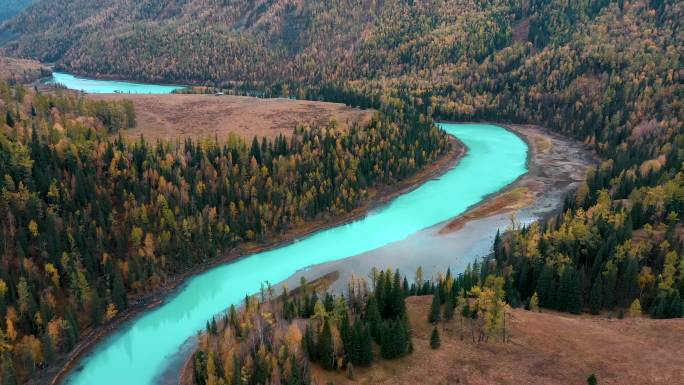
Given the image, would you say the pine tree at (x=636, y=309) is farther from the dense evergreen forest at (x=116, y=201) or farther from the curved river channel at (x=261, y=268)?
the dense evergreen forest at (x=116, y=201)

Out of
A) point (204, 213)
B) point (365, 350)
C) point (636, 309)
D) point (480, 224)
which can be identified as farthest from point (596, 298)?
point (204, 213)

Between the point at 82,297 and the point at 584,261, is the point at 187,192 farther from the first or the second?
the point at 584,261

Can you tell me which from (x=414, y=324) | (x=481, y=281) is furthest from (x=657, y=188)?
(x=414, y=324)

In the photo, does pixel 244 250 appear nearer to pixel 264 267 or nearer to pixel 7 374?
pixel 264 267

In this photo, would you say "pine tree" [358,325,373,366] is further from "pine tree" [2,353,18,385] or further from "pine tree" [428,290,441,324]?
"pine tree" [2,353,18,385]

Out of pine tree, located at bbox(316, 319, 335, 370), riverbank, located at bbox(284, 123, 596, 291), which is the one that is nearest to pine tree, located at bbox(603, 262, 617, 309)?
riverbank, located at bbox(284, 123, 596, 291)

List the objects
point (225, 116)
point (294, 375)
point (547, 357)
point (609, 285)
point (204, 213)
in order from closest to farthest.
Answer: point (294, 375) < point (547, 357) < point (609, 285) < point (204, 213) < point (225, 116)

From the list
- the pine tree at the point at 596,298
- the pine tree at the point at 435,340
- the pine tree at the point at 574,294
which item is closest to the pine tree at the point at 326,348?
the pine tree at the point at 435,340
